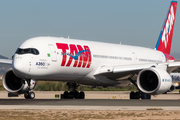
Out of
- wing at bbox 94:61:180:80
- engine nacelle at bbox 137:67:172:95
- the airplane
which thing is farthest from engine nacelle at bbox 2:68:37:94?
engine nacelle at bbox 137:67:172:95

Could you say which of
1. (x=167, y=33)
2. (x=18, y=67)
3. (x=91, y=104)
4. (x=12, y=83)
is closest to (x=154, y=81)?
(x=91, y=104)

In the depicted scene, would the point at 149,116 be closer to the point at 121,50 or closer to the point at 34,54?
the point at 34,54

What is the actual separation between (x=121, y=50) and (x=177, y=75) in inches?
1731

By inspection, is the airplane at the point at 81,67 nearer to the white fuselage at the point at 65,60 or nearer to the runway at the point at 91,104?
the white fuselage at the point at 65,60

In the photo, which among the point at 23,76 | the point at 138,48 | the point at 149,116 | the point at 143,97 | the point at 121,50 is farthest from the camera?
the point at 138,48

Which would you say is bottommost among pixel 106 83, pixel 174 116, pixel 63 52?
pixel 174 116

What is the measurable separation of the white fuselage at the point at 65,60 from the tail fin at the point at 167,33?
853 cm

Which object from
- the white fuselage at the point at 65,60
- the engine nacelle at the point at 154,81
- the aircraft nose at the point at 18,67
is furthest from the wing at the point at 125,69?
the aircraft nose at the point at 18,67

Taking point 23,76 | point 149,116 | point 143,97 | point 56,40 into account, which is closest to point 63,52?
point 56,40

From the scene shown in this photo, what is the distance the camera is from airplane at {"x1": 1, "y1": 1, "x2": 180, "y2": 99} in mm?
21031

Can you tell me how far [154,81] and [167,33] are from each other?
13856 mm

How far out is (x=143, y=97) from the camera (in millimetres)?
25359

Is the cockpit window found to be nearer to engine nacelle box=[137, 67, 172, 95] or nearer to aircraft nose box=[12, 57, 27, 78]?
aircraft nose box=[12, 57, 27, 78]

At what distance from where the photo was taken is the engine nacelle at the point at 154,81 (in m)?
22.1
